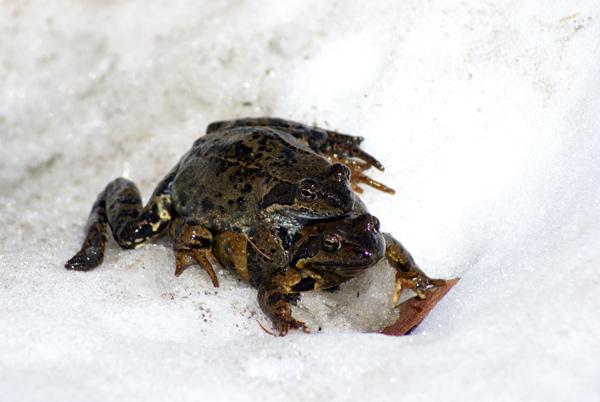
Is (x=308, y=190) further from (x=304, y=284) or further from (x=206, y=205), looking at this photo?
(x=206, y=205)

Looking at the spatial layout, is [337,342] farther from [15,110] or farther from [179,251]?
[15,110]

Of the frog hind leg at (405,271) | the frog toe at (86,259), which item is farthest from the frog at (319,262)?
the frog toe at (86,259)

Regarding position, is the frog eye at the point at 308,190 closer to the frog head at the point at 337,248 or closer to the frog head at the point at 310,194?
the frog head at the point at 310,194

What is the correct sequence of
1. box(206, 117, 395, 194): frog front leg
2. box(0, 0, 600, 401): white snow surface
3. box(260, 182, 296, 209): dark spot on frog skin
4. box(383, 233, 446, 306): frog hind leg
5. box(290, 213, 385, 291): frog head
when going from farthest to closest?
box(206, 117, 395, 194): frog front leg, box(383, 233, 446, 306): frog hind leg, box(260, 182, 296, 209): dark spot on frog skin, box(290, 213, 385, 291): frog head, box(0, 0, 600, 401): white snow surface

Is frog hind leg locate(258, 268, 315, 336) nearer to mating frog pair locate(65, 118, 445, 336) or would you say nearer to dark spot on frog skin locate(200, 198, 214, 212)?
mating frog pair locate(65, 118, 445, 336)

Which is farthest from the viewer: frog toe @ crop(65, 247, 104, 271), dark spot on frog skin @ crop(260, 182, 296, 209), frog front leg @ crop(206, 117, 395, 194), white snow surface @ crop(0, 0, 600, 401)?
frog front leg @ crop(206, 117, 395, 194)

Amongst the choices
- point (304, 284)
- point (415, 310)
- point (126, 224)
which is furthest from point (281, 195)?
point (126, 224)

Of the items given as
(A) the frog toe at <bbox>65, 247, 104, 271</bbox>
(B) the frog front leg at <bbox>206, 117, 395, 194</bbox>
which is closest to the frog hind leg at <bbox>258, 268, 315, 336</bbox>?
(B) the frog front leg at <bbox>206, 117, 395, 194</bbox>

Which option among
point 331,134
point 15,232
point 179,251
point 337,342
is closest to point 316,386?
point 337,342
